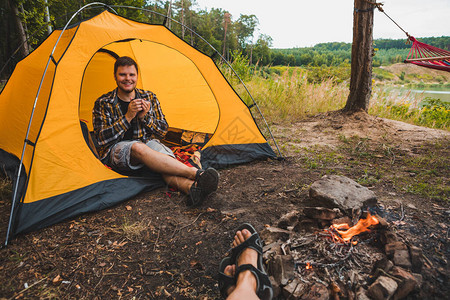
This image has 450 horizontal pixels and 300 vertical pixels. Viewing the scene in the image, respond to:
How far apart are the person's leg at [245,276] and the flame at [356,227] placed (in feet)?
1.66

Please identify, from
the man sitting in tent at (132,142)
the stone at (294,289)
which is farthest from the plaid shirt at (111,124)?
the stone at (294,289)

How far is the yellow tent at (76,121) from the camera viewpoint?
2.01m

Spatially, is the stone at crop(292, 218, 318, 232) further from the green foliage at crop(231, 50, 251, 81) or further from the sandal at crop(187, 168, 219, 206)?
the green foliage at crop(231, 50, 251, 81)

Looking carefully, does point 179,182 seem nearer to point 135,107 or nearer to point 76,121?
point 135,107

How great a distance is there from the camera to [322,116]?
4.96 meters

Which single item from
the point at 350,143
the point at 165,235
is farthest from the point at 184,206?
the point at 350,143

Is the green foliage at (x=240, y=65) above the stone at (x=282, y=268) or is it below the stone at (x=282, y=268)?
above

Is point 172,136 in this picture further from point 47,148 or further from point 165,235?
point 165,235

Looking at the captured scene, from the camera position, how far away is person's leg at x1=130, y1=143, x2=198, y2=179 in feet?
7.63

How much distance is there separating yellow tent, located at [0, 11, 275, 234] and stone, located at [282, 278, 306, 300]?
5.23 feet

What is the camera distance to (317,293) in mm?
1182

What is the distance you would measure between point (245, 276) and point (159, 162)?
1.36 metres

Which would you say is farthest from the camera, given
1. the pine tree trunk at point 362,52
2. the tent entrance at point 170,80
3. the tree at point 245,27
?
the tree at point 245,27

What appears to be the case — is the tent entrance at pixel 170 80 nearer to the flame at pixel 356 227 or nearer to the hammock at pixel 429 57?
the flame at pixel 356 227
